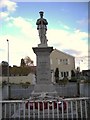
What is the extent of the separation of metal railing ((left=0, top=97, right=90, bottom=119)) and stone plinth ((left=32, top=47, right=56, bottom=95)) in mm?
3684

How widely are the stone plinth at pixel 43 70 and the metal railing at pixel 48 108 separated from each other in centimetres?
368

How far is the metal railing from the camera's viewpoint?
18.4 ft

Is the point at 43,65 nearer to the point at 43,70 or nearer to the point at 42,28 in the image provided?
the point at 43,70

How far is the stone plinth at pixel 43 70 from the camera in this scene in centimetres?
980

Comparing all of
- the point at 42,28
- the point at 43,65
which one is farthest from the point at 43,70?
the point at 42,28

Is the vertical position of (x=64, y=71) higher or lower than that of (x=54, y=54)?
lower

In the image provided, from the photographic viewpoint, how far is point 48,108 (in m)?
5.57

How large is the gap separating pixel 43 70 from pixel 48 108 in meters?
4.42

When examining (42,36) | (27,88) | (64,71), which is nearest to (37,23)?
(42,36)

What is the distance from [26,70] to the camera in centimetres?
4278

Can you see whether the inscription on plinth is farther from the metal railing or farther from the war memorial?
the metal railing

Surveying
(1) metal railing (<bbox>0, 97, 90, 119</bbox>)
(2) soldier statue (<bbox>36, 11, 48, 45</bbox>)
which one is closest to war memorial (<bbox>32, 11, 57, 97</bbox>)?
(2) soldier statue (<bbox>36, 11, 48, 45</bbox>)

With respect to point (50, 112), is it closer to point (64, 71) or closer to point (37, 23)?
point (37, 23)

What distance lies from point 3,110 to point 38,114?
0.82m
